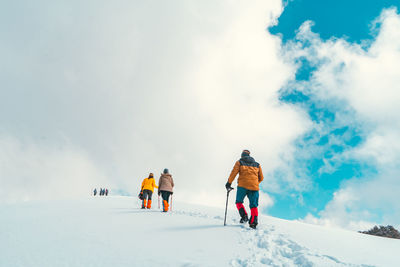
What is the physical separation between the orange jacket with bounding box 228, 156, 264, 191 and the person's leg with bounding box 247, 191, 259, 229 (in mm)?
185

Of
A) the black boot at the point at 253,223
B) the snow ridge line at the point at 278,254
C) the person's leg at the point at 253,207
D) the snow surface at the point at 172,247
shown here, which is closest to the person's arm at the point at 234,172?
the person's leg at the point at 253,207

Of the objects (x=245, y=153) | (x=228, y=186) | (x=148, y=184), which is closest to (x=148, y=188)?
(x=148, y=184)

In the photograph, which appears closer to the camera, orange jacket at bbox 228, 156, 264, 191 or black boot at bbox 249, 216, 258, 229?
black boot at bbox 249, 216, 258, 229

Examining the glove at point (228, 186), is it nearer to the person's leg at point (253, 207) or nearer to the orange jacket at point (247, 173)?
the orange jacket at point (247, 173)

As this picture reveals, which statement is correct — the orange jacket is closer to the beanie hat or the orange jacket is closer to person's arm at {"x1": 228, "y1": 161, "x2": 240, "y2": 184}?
person's arm at {"x1": 228, "y1": 161, "x2": 240, "y2": 184}

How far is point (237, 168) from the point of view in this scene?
761 cm

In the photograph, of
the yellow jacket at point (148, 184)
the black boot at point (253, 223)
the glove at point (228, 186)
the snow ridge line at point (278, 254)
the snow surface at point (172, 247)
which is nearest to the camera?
the snow surface at point (172, 247)

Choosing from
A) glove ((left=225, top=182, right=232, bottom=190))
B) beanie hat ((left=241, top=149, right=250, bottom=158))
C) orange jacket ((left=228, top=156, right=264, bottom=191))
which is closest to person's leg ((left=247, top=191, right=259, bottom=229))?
orange jacket ((left=228, top=156, right=264, bottom=191))

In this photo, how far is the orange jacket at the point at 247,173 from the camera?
7.38 metres

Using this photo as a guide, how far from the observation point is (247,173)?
7477 millimetres

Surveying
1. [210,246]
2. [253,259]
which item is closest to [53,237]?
[210,246]

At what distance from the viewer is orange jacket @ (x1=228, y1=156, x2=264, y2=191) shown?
7.38 m

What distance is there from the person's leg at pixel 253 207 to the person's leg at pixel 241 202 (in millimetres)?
209

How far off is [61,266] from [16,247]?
4.64 ft
